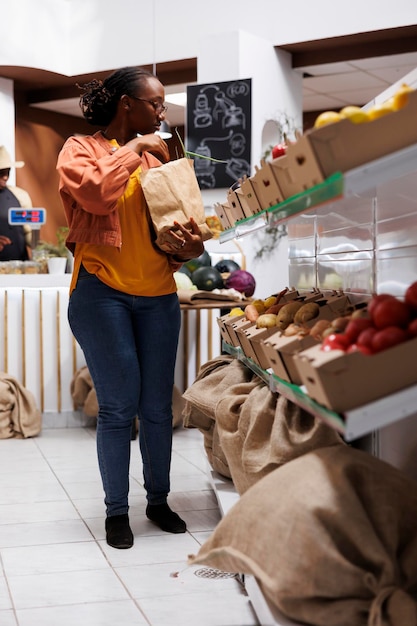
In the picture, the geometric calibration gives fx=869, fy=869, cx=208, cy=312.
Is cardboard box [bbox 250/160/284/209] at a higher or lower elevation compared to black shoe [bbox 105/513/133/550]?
higher

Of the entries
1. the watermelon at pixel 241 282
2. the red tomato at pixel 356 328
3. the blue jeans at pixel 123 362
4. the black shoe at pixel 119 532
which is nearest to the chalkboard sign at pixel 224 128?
the watermelon at pixel 241 282

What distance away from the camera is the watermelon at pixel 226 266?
5527 millimetres

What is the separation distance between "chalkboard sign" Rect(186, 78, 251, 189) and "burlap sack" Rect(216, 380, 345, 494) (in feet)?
14.8

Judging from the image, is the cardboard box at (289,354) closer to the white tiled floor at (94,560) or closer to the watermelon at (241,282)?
the white tiled floor at (94,560)

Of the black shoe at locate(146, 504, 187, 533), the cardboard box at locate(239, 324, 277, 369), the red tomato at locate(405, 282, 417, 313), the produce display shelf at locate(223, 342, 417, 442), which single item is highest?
the red tomato at locate(405, 282, 417, 313)

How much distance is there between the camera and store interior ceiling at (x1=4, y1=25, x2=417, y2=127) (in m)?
7.61

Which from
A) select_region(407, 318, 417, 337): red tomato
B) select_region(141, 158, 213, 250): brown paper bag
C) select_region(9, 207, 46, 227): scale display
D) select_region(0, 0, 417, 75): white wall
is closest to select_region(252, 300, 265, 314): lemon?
select_region(141, 158, 213, 250): brown paper bag

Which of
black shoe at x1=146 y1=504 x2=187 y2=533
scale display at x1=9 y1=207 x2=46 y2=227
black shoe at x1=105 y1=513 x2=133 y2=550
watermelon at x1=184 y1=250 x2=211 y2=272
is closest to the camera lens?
black shoe at x1=105 y1=513 x2=133 y2=550

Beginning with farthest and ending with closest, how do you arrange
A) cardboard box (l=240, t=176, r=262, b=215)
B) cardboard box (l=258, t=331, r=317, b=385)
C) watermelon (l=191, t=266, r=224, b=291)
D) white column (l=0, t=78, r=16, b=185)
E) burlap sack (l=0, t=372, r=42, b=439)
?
white column (l=0, t=78, r=16, b=185) → watermelon (l=191, t=266, r=224, b=291) → burlap sack (l=0, t=372, r=42, b=439) → cardboard box (l=240, t=176, r=262, b=215) → cardboard box (l=258, t=331, r=317, b=385)

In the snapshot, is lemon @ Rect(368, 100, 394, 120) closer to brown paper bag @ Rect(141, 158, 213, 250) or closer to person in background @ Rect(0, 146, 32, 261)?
brown paper bag @ Rect(141, 158, 213, 250)

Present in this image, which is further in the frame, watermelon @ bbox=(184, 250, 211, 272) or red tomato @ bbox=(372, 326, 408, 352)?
watermelon @ bbox=(184, 250, 211, 272)

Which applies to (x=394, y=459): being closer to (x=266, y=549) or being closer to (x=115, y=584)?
(x=266, y=549)

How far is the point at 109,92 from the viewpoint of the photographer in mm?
2912

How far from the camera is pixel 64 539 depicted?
3010mm
